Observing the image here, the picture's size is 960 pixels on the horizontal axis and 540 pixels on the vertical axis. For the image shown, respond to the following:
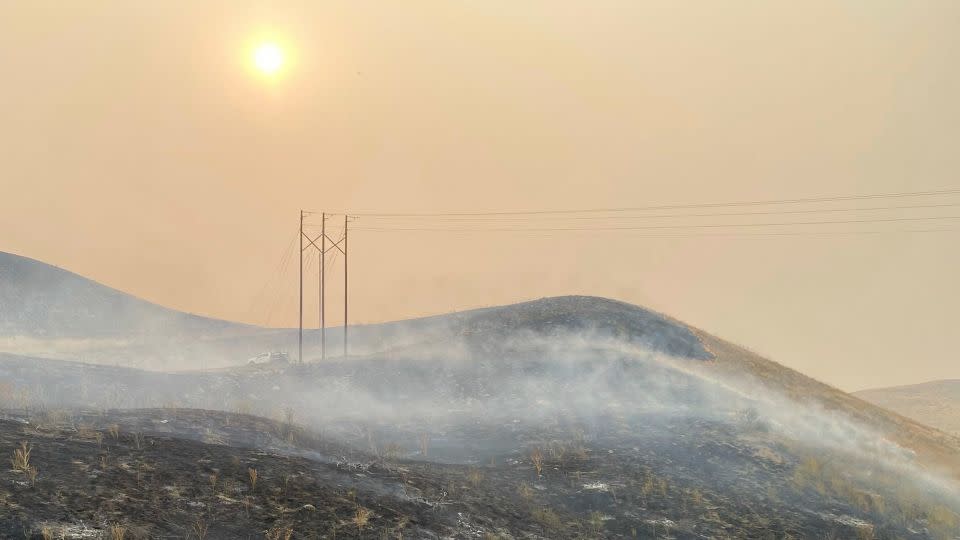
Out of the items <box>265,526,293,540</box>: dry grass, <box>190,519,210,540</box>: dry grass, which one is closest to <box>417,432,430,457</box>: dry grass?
<box>265,526,293,540</box>: dry grass

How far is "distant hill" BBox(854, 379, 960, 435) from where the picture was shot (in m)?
81.8

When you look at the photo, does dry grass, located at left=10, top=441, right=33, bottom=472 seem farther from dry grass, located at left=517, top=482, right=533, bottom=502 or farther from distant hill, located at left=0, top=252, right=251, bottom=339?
distant hill, located at left=0, top=252, right=251, bottom=339

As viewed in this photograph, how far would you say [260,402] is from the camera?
134 feet

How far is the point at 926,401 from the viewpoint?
93.0 meters

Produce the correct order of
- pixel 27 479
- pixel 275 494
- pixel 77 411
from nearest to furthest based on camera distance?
pixel 27 479
pixel 275 494
pixel 77 411

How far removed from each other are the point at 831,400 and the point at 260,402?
116 ft

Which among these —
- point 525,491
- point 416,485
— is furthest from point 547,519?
point 416,485

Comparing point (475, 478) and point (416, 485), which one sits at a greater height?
point (416, 485)

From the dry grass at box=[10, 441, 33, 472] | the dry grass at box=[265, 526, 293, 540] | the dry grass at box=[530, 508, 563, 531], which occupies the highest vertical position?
the dry grass at box=[10, 441, 33, 472]

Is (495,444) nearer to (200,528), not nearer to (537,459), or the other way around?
(537,459)

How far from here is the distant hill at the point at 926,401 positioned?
268ft

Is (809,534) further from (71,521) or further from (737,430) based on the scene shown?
(71,521)

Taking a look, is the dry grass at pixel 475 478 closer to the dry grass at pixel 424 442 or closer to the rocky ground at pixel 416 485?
the rocky ground at pixel 416 485

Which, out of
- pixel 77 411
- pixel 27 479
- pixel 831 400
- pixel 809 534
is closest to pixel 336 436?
pixel 77 411
